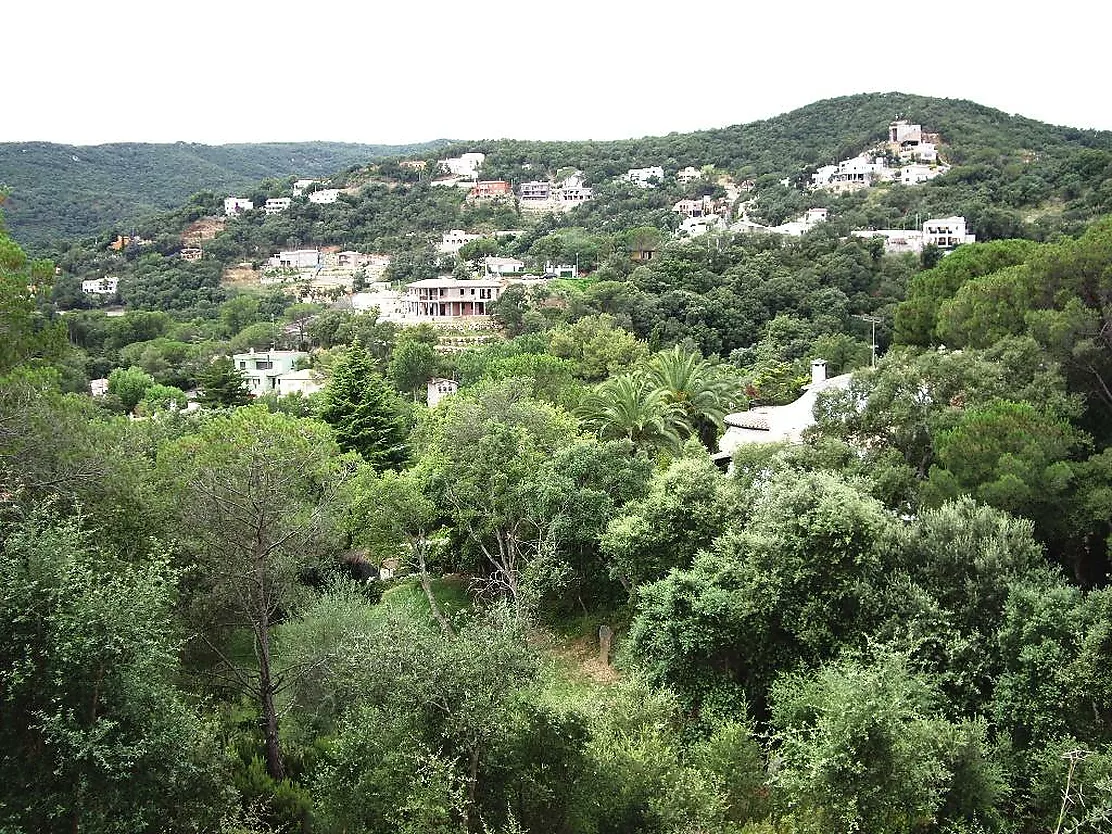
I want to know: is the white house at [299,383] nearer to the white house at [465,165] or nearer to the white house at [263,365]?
the white house at [263,365]

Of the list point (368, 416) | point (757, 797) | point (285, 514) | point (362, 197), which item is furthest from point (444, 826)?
point (362, 197)

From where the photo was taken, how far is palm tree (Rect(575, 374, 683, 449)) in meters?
21.5

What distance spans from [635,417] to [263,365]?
36654mm

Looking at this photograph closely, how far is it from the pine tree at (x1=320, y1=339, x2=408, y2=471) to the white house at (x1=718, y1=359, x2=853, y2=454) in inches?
432

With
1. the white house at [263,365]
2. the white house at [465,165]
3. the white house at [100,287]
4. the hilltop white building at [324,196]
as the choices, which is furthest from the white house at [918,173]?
the white house at [100,287]

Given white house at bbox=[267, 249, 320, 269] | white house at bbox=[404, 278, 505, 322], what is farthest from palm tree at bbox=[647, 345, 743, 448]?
white house at bbox=[267, 249, 320, 269]

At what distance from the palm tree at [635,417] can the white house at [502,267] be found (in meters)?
50.6

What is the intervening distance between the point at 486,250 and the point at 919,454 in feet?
Answer: 219

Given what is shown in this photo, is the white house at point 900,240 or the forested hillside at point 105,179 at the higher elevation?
the forested hillside at point 105,179

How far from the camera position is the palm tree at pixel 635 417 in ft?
70.6

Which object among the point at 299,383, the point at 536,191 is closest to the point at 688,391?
the point at 299,383

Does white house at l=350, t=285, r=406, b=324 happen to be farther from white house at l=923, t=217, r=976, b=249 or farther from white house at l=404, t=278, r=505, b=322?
white house at l=923, t=217, r=976, b=249

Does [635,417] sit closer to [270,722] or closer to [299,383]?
[270,722]

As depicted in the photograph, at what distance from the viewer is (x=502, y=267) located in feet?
243
